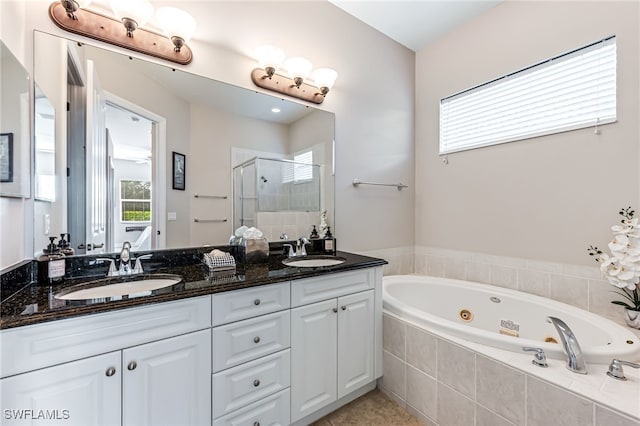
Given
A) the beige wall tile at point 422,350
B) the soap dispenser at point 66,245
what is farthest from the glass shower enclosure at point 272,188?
the beige wall tile at point 422,350

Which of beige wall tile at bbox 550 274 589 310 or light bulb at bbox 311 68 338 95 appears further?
light bulb at bbox 311 68 338 95

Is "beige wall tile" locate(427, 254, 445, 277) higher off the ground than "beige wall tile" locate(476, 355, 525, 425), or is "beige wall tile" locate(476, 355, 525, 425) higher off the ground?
"beige wall tile" locate(427, 254, 445, 277)

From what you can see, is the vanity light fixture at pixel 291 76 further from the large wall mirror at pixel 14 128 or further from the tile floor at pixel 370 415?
the tile floor at pixel 370 415

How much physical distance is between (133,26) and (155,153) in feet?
2.00

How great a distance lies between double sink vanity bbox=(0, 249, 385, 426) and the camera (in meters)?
0.84

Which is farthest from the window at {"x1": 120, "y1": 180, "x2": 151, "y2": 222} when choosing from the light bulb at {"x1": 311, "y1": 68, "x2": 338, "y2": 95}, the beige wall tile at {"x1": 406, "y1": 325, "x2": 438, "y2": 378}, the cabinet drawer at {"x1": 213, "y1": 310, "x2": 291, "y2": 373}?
the beige wall tile at {"x1": 406, "y1": 325, "x2": 438, "y2": 378}

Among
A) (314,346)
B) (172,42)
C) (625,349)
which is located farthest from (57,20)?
(625,349)

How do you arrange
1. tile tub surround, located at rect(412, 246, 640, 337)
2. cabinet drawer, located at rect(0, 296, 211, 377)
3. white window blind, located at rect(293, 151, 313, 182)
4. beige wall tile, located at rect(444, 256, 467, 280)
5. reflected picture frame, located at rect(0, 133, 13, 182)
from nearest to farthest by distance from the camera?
cabinet drawer, located at rect(0, 296, 211, 377) < reflected picture frame, located at rect(0, 133, 13, 182) < tile tub surround, located at rect(412, 246, 640, 337) < white window blind, located at rect(293, 151, 313, 182) < beige wall tile, located at rect(444, 256, 467, 280)

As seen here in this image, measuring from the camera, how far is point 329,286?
1504mm

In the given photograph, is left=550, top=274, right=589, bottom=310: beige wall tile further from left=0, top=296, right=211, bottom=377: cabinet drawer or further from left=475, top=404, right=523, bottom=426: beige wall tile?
left=0, top=296, right=211, bottom=377: cabinet drawer

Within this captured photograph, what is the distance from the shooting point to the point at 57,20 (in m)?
1.24

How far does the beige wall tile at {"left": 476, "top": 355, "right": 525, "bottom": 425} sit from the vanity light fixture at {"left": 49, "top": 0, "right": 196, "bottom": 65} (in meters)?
2.22

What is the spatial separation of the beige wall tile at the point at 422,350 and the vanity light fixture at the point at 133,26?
6.73ft

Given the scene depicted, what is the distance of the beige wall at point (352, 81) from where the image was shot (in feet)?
5.66
